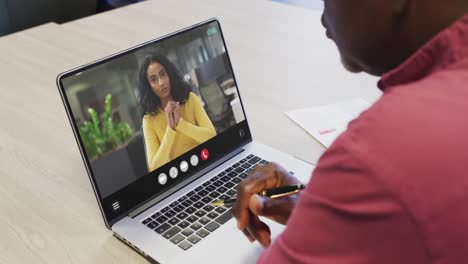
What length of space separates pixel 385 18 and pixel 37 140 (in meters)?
0.84

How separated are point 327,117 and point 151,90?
463mm

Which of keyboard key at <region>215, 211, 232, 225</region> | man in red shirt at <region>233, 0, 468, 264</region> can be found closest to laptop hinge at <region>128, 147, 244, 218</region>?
keyboard key at <region>215, 211, 232, 225</region>

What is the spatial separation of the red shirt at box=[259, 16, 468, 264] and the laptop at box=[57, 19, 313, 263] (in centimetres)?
36

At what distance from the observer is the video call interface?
2.91ft

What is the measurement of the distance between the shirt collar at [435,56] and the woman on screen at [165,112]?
48 centimetres

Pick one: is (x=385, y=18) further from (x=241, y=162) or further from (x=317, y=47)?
(x=317, y=47)

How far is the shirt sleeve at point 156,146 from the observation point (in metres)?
0.95

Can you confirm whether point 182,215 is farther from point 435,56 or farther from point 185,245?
point 435,56

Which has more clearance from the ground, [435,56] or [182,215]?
[435,56]

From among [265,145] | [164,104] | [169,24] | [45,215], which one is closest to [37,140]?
Result: [45,215]

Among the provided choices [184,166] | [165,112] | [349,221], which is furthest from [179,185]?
[349,221]

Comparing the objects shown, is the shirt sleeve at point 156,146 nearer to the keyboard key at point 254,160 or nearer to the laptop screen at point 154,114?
the laptop screen at point 154,114

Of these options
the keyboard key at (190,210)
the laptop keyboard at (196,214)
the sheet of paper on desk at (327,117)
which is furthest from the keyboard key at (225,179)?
the sheet of paper on desk at (327,117)

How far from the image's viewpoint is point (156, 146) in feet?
3.15
